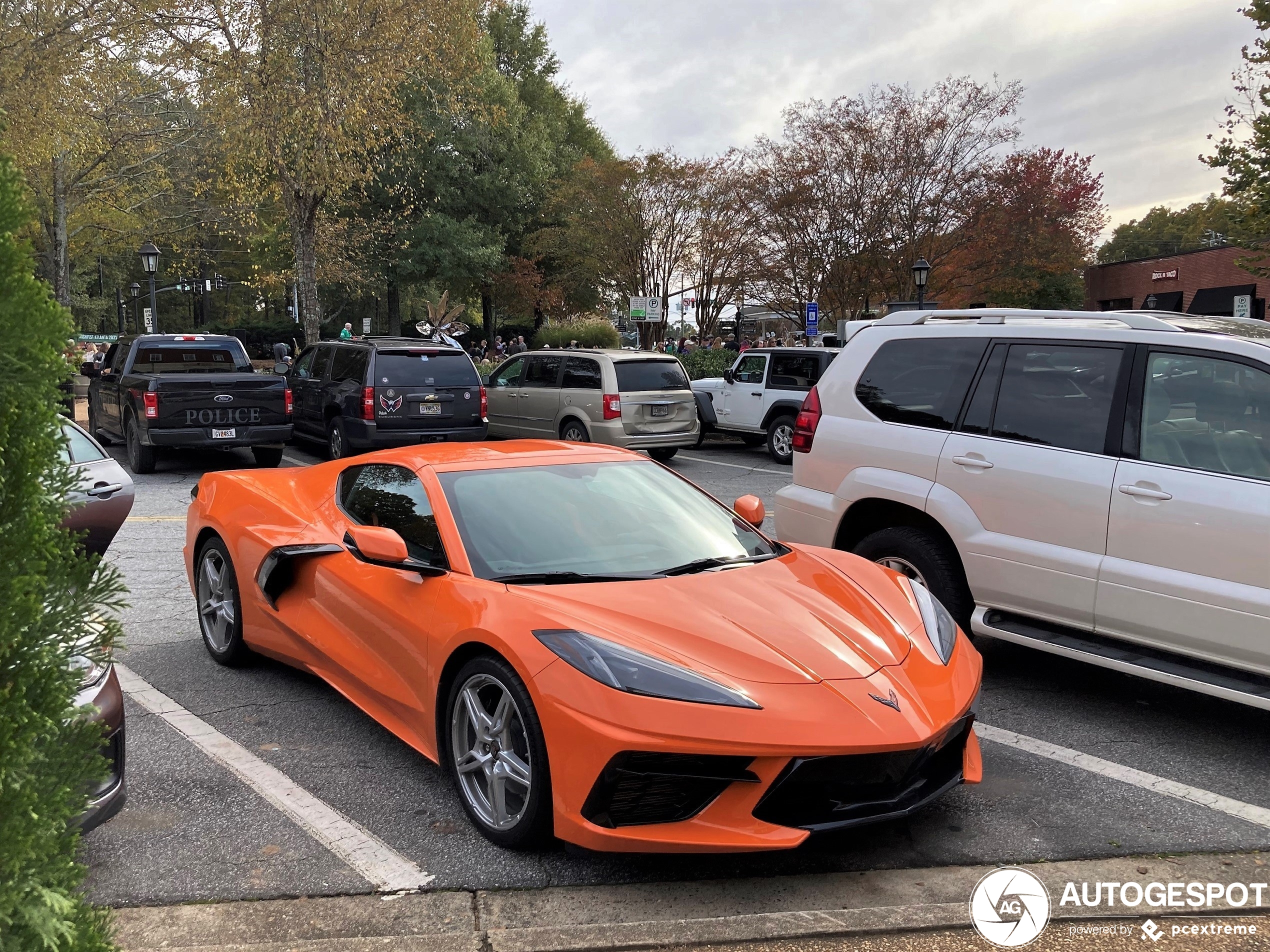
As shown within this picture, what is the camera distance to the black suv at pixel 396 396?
14.3 meters

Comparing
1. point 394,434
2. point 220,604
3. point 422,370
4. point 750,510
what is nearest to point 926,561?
point 750,510

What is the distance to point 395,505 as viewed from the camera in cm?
463

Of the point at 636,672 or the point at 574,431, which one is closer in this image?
the point at 636,672

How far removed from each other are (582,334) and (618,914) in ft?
157

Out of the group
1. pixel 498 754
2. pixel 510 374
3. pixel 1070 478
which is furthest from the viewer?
pixel 510 374

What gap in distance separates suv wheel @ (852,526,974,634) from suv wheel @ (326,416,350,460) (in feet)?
33.5

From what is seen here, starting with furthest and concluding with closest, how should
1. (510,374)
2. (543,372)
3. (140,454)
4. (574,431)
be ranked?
(510,374) < (543,372) < (574,431) < (140,454)

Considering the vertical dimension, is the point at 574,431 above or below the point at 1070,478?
below

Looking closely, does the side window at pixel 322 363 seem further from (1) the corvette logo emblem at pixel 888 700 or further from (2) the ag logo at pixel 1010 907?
(2) the ag logo at pixel 1010 907

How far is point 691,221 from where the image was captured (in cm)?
3250

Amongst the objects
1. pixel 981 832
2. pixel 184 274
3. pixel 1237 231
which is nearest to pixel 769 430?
pixel 1237 231

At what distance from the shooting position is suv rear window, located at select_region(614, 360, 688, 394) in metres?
15.6

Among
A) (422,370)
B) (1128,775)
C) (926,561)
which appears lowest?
(1128,775)

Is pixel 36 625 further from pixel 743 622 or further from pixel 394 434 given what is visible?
pixel 394 434
